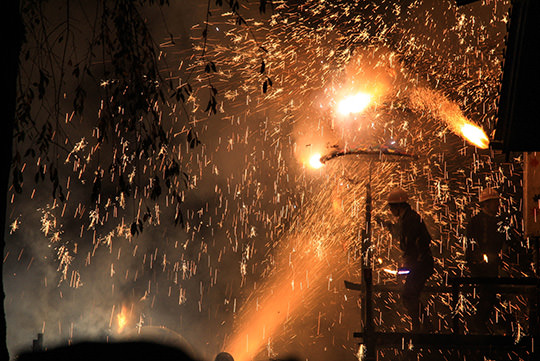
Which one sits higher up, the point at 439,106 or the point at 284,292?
the point at 439,106

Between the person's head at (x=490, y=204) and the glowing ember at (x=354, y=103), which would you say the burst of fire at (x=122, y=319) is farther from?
the person's head at (x=490, y=204)

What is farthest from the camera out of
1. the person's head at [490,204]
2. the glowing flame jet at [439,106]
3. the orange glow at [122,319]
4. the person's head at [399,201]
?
the orange glow at [122,319]

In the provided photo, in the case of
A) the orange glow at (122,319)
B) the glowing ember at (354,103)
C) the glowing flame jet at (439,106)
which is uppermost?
the glowing flame jet at (439,106)

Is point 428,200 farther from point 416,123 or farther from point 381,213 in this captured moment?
point 416,123

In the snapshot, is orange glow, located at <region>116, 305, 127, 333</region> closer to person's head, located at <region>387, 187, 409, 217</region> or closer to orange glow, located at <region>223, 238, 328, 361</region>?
orange glow, located at <region>223, 238, 328, 361</region>

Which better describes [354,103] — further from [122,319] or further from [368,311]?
[122,319]

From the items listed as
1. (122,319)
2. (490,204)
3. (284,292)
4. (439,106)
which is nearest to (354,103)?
(439,106)

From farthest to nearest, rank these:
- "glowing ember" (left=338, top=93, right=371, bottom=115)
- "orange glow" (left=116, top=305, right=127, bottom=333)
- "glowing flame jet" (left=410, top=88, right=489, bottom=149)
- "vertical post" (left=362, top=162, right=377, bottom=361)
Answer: "orange glow" (left=116, top=305, right=127, bottom=333) < "glowing flame jet" (left=410, top=88, right=489, bottom=149) < "glowing ember" (left=338, top=93, right=371, bottom=115) < "vertical post" (left=362, top=162, right=377, bottom=361)

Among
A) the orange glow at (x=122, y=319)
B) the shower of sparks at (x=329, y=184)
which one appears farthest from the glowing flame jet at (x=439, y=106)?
the orange glow at (x=122, y=319)

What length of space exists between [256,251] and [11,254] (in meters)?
13.8

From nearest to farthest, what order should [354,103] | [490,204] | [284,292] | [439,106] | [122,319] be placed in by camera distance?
[490,204] < [354,103] < [439,106] < [284,292] < [122,319]

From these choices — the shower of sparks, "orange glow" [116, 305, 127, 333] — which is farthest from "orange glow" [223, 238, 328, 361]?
"orange glow" [116, 305, 127, 333]

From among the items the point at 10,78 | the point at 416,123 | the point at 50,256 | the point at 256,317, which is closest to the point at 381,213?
the point at 416,123

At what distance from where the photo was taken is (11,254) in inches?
1081
